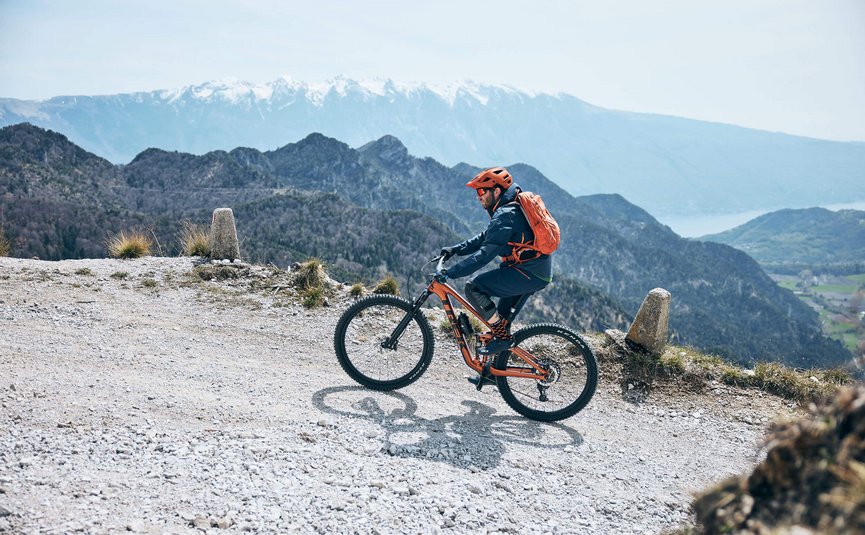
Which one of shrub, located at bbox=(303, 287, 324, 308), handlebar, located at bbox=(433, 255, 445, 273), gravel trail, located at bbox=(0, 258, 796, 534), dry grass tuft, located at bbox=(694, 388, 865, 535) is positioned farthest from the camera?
shrub, located at bbox=(303, 287, 324, 308)

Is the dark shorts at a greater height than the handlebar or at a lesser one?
lesser

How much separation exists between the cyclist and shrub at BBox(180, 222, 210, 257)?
8.53m

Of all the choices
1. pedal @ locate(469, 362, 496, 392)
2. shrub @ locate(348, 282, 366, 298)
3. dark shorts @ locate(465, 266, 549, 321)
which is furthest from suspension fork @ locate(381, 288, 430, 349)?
shrub @ locate(348, 282, 366, 298)

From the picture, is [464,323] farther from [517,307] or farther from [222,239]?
[222,239]

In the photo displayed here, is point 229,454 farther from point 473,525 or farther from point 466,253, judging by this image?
point 466,253

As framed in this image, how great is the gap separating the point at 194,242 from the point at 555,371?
10323mm

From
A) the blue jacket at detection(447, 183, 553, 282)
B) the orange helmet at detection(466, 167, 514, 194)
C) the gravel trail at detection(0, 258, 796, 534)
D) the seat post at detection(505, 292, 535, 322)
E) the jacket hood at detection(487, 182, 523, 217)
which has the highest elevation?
the orange helmet at detection(466, 167, 514, 194)

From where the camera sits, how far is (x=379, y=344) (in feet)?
23.0

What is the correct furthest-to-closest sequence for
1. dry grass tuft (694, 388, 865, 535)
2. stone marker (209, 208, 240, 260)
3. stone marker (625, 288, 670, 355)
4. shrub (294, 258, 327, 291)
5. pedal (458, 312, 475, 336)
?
stone marker (209, 208, 240, 260) < shrub (294, 258, 327, 291) < stone marker (625, 288, 670, 355) < pedal (458, 312, 475, 336) < dry grass tuft (694, 388, 865, 535)

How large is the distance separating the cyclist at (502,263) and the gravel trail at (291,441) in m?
1.45

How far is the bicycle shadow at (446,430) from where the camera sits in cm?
552

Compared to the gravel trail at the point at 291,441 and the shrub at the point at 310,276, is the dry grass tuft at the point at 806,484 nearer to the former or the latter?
the gravel trail at the point at 291,441

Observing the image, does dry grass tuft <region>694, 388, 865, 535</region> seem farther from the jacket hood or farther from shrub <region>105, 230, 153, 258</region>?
shrub <region>105, 230, 153, 258</region>

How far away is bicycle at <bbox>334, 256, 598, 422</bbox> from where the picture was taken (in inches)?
262
